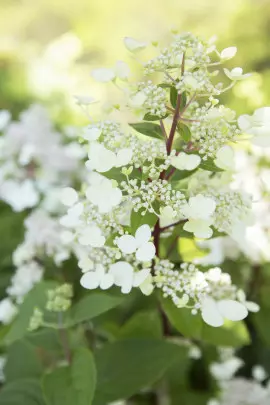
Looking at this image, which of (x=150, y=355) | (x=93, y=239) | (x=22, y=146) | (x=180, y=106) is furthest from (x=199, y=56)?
(x=22, y=146)

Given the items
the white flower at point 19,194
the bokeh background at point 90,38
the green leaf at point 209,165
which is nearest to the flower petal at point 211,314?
the green leaf at point 209,165

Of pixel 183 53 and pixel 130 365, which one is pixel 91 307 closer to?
pixel 130 365

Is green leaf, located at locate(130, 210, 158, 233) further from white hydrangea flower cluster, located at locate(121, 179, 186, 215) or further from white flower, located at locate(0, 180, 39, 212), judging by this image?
white flower, located at locate(0, 180, 39, 212)

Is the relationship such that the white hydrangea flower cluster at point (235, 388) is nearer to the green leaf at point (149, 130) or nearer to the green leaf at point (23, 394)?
the green leaf at point (23, 394)

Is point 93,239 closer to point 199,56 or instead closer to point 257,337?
point 199,56

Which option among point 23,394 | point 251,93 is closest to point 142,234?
point 23,394

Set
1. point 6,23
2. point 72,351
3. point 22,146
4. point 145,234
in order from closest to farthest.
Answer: point 145,234 → point 72,351 → point 22,146 → point 6,23

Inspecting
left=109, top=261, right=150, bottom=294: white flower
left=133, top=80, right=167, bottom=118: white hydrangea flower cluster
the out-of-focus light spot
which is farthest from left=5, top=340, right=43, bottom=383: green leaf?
the out-of-focus light spot
